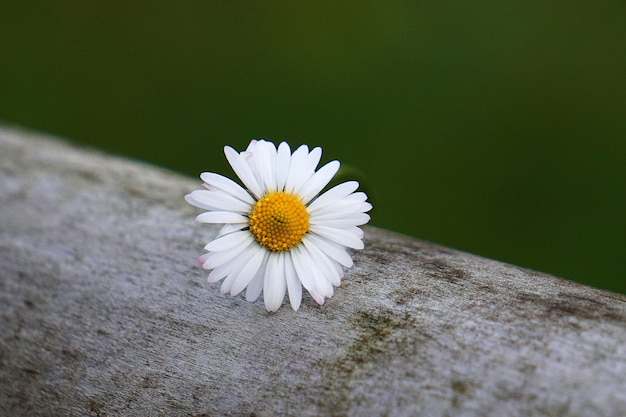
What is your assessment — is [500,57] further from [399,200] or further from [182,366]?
[182,366]

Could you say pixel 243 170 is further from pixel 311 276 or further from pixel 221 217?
pixel 311 276

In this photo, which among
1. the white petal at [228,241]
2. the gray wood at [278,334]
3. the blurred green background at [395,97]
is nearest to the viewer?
the gray wood at [278,334]

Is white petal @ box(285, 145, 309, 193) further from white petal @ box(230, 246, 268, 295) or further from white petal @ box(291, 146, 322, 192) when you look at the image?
white petal @ box(230, 246, 268, 295)

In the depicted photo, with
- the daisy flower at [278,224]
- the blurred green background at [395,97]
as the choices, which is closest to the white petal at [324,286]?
the daisy flower at [278,224]

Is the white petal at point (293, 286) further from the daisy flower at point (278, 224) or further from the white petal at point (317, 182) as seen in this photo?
the white petal at point (317, 182)

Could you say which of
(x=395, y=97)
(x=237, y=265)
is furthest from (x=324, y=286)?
(x=395, y=97)

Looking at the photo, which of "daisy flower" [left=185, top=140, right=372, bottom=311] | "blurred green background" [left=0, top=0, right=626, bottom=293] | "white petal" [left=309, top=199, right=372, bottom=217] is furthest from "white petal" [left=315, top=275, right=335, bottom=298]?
"blurred green background" [left=0, top=0, right=626, bottom=293]

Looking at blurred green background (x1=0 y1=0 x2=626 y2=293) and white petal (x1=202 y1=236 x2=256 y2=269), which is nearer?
white petal (x1=202 y1=236 x2=256 y2=269)
